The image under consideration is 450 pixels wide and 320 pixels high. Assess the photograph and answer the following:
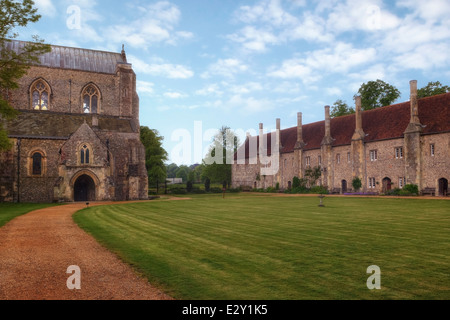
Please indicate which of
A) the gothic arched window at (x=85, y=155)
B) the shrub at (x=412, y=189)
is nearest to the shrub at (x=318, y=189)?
the shrub at (x=412, y=189)

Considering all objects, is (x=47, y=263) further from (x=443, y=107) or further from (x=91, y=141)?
(x=443, y=107)

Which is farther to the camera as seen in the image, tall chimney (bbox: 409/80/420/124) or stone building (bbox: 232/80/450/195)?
tall chimney (bbox: 409/80/420/124)

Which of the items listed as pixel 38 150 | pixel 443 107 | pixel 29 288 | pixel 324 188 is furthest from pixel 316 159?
pixel 29 288

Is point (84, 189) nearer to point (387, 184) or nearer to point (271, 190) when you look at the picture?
point (271, 190)

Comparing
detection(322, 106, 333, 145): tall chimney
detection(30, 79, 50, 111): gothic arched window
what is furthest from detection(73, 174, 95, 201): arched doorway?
detection(322, 106, 333, 145): tall chimney

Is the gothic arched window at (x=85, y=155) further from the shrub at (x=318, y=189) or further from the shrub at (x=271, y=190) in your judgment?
the shrub at (x=271, y=190)

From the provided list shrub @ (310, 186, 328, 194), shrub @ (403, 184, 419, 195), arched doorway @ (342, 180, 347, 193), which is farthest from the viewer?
shrub @ (310, 186, 328, 194)

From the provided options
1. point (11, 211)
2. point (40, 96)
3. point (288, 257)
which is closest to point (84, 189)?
point (11, 211)

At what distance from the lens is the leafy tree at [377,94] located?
5303 centimetres

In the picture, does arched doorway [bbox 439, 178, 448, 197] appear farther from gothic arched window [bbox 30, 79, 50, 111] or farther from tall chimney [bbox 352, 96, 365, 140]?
gothic arched window [bbox 30, 79, 50, 111]

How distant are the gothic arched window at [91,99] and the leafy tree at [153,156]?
49.5 ft

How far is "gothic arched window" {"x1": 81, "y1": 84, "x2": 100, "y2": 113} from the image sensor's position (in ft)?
138

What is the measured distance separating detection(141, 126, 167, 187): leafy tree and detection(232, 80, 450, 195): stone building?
57.2 feet

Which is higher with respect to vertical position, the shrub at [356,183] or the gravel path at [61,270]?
the shrub at [356,183]
